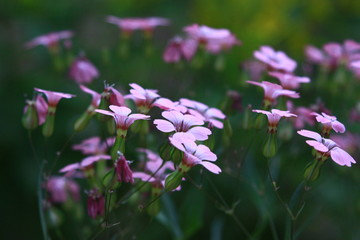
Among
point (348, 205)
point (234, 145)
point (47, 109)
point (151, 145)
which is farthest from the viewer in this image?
point (234, 145)

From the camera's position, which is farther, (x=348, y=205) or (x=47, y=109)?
(x=348, y=205)

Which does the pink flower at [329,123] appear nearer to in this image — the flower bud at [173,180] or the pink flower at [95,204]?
the flower bud at [173,180]

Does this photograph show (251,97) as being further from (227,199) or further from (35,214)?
(35,214)

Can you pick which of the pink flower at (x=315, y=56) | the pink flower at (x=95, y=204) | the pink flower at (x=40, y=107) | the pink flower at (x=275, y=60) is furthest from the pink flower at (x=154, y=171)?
the pink flower at (x=315, y=56)

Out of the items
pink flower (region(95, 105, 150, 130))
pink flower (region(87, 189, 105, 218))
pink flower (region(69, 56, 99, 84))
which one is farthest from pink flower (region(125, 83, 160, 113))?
pink flower (region(69, 56, 99, 84))

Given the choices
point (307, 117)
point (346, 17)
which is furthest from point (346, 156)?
point (346, 17)

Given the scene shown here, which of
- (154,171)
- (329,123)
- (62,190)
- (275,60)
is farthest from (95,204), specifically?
(275,60)
